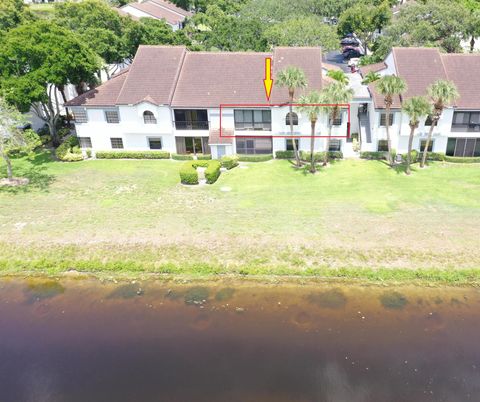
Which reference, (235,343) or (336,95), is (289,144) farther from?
(235,343)

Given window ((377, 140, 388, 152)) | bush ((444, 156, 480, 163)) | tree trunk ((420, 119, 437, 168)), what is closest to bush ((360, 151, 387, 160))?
window ((377, 140, 388, 152))

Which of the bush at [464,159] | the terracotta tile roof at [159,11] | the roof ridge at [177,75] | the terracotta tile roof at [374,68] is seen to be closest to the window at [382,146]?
the bush at [464,159]

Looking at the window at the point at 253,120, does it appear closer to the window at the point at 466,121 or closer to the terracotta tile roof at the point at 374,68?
the terracotta tile roof at the point at 374,68

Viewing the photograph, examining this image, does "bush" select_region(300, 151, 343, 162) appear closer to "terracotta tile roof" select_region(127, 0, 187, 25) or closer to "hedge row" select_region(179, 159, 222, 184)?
"hedge row" select_region(179, 159, 222, 184)

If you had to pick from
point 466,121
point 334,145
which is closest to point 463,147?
point 466,121

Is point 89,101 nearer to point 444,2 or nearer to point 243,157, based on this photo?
point 243,157

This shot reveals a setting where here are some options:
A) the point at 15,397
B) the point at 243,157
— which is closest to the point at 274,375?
the point at 15,397
